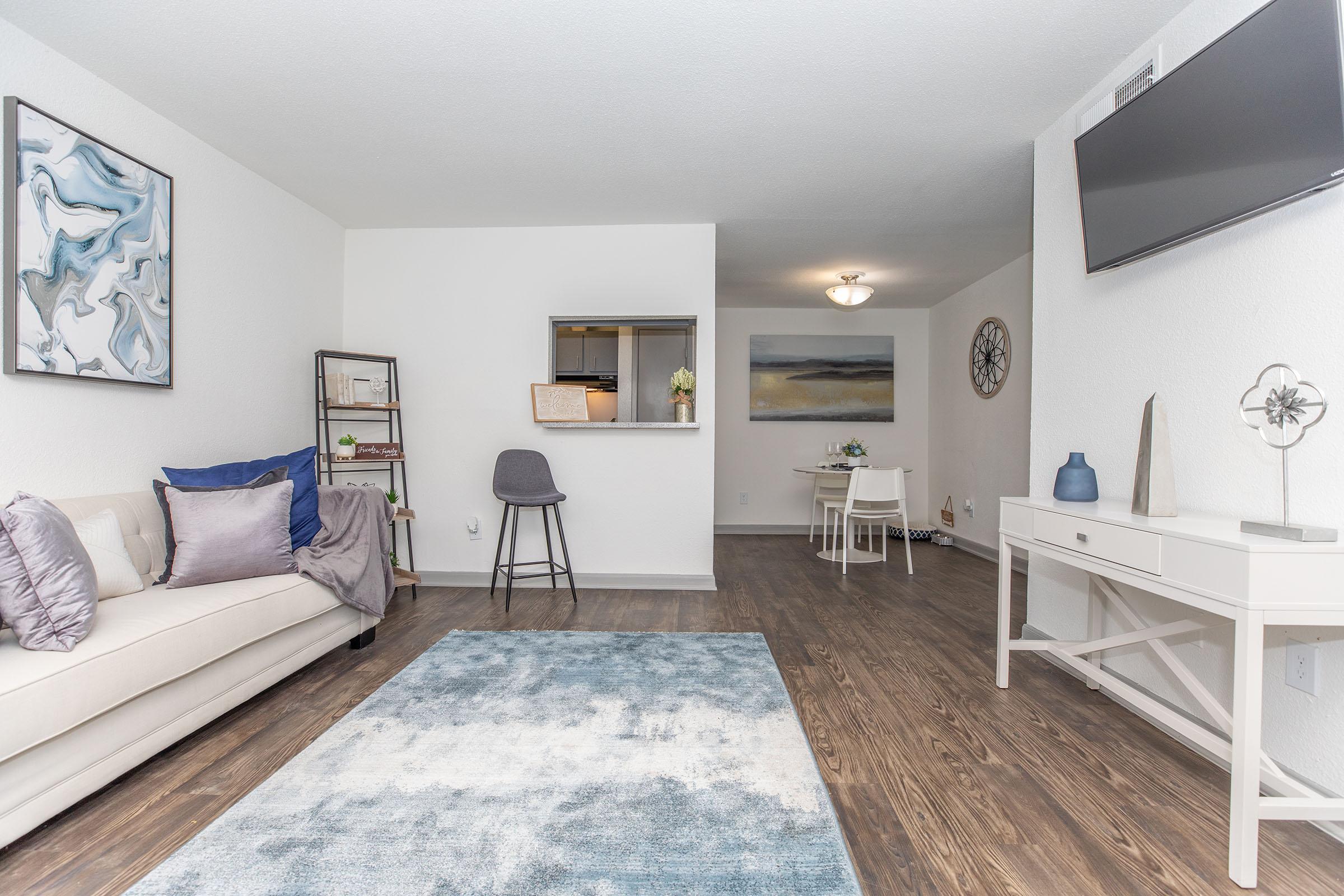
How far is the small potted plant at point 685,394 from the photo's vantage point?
422 centimetres

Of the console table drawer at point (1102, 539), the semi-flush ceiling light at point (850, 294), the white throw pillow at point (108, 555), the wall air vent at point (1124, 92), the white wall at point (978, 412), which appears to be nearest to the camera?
the console table drawer at point (1102, 539)

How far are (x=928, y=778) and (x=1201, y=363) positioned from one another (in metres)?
1.61

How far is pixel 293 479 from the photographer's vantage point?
2.88 m

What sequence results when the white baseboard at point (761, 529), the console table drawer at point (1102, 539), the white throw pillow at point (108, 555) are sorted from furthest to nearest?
the white baseboard at point (761, 529) → the white throw pillow at point (108, 555) → the console table drawer at point (1102, 539)

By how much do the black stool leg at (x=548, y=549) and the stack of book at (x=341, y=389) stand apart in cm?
138

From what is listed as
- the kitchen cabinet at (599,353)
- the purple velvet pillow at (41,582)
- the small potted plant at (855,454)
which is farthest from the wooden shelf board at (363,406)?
the small potted plant at (855,454)

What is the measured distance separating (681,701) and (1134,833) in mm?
1368

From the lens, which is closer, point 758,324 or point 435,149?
point 435,149

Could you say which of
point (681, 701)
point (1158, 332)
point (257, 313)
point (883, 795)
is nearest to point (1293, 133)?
point (1158, 332)

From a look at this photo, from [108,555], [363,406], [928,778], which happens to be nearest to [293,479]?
[108,555]

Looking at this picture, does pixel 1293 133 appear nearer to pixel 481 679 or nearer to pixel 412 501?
pixel 481 679

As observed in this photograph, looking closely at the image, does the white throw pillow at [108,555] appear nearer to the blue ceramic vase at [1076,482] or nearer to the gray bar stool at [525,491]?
the gray bar stool at [525,491]

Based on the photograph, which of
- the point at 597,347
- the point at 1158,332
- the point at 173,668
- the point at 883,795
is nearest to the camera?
the point at 883,795

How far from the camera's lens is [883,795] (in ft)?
5.80
